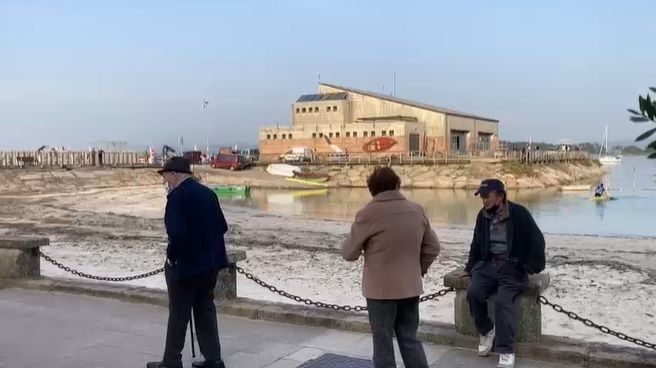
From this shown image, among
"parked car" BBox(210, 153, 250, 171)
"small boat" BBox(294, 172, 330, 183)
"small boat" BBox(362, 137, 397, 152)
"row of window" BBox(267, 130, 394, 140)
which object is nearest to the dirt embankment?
"small boat" BBox(294, 172, 330, 183)

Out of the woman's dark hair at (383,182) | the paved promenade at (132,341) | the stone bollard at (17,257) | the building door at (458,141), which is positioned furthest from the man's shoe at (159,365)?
the building door at (458,141)

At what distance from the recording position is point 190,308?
5.27 meters

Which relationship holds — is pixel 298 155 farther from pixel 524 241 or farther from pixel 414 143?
pixel 524 241

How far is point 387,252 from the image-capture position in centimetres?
443

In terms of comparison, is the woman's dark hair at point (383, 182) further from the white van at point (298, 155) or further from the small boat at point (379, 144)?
the white van at point (298, 155)

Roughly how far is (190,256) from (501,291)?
8.83 feet

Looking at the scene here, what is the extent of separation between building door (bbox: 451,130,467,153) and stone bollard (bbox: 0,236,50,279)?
2837 inches

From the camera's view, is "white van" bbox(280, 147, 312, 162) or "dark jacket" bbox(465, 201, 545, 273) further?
"white van" bbox(280, 147, 312, 162)

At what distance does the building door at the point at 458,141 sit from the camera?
80250mm

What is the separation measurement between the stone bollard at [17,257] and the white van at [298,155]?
65.8 metres

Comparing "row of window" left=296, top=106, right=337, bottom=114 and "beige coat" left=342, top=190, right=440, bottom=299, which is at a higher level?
"row of window" left=296, top=106, right=337, bottom=114

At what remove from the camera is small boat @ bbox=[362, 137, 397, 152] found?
74.4m

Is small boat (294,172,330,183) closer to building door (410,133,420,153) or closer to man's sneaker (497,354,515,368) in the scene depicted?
building door (410,133,420,153)

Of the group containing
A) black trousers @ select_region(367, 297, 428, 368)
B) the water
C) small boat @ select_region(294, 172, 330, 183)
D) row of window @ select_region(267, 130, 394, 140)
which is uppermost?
row of window @ select_region(267, 130, 394, 140)
